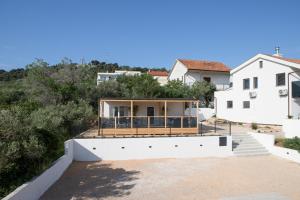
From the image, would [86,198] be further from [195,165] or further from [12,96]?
[12,96]

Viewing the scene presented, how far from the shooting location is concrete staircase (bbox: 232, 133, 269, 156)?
55.7 ft

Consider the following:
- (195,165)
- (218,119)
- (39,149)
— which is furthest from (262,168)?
(218,119)

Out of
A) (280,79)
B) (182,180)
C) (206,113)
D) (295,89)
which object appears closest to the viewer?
(182,180)

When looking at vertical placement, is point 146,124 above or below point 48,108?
below

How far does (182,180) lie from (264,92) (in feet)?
61.6

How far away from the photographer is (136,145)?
15992 millimetres

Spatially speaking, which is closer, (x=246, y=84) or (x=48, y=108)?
(x=48, y=108)

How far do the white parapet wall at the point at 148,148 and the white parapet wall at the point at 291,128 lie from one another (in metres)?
5.54

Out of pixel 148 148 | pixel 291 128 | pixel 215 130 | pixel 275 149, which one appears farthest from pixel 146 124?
pixel 291 128

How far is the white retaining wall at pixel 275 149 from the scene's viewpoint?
15281mm

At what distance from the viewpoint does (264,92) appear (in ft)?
87.3

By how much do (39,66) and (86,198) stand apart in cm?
3381

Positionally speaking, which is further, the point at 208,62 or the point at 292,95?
the point at 208,62

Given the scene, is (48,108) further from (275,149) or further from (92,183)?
(275,149)
